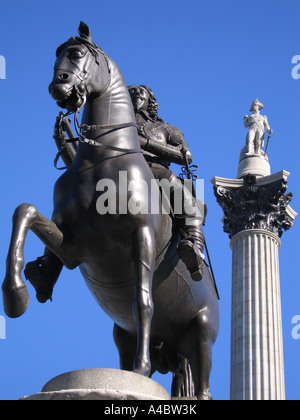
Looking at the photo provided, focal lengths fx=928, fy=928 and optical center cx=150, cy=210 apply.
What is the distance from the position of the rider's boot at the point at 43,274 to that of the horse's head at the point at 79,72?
1706 mm

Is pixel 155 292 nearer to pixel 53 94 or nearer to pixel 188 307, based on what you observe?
pixel 188 307

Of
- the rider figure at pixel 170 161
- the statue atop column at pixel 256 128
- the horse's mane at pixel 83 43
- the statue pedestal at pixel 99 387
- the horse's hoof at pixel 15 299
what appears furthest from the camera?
the statue atop column at pixel 256 128

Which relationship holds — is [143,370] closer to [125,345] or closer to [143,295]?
[143,295]

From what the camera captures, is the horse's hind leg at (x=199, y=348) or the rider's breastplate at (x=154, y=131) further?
the rider's breastplate at (x=154, y=131)

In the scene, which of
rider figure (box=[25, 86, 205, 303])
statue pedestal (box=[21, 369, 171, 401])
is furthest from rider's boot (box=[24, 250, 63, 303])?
statue pedestal (box=[21, 369, 171, 401])

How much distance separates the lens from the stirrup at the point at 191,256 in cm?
1015

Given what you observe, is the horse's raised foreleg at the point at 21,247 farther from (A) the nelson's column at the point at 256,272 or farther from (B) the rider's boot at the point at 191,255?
(A) the nelson's column at the point at 256,272

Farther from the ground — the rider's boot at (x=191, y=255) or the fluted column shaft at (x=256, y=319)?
the fluted column shaft at (x=256, y=319)

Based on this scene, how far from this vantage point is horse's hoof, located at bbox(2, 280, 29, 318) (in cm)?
894

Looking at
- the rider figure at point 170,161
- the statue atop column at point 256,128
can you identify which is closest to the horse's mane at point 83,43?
the rider figure at point 170,161

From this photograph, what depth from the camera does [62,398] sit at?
795 centimetres

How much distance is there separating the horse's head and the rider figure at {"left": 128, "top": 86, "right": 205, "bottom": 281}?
1.50m
